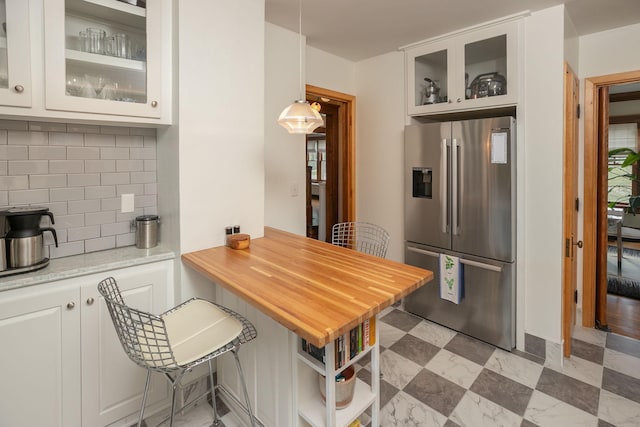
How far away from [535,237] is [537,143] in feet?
2.23

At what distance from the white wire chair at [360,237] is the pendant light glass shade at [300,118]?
3.97 ft

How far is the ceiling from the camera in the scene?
7.59ft

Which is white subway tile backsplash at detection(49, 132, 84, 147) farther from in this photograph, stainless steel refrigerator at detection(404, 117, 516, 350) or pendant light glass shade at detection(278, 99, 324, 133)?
stainless steel refrigerator at detection(404, 117, 516, 350)

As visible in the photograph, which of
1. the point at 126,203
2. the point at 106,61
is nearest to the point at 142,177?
the point at 126,203

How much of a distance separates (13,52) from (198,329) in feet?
4.71

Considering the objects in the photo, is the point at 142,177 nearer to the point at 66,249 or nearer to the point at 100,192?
the point at 100,192

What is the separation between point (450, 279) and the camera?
2824 millimetres

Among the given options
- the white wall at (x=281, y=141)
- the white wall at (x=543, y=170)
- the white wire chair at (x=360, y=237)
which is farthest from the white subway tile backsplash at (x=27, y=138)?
the white wall at (x=543, y=170)

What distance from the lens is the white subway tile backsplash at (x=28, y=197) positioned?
169cm

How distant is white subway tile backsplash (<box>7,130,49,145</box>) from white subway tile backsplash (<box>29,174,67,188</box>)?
0.56ft

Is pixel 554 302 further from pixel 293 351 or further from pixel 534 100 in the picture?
pixel 293 351

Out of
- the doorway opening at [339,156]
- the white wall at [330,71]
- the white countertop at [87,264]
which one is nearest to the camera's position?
the white countertop at [87,264]

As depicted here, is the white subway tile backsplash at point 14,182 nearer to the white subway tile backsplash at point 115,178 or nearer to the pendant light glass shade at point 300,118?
the white subway tile backsplash at point 115,178

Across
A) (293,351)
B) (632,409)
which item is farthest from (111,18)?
(632,409)
